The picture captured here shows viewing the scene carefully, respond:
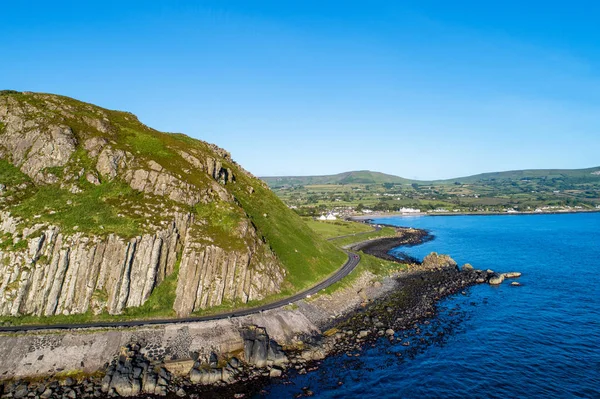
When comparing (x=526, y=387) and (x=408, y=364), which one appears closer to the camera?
(x=526, y=387)

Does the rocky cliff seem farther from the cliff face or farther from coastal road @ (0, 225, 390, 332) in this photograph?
coastal road @ (0, 225, 390, 332)

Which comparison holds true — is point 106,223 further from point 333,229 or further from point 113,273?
point 333,229

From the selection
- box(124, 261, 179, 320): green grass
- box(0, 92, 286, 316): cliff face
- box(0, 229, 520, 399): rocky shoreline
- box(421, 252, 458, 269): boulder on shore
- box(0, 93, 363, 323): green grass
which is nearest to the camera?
box(0, 229, 520, 399): rocky shoreline

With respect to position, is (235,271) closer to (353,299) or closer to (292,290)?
(292,290)

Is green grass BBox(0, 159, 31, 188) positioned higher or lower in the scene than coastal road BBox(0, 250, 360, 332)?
higher

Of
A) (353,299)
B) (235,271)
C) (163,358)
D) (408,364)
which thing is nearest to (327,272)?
(353,299)

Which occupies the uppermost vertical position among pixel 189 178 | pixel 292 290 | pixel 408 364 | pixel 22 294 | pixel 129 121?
pixel 129 121

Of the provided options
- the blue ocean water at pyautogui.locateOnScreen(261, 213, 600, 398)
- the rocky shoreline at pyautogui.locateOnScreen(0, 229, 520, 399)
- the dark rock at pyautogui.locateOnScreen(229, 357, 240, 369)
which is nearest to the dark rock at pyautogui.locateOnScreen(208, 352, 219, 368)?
the rocky shoreline at pyautogui.locateOnScreen(0, 229, 520, 399)
